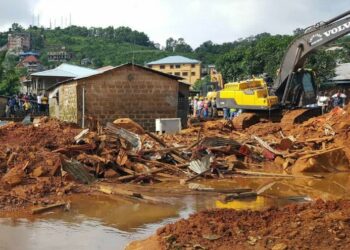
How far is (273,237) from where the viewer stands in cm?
623

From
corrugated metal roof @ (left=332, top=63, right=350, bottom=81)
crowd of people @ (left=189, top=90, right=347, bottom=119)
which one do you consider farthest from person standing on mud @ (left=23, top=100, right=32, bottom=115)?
corrugated metal roof @ (left=332, top=63, right=350, bottom=81)

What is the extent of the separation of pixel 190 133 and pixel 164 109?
4.76m

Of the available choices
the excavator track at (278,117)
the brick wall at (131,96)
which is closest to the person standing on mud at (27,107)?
the brick wall at (131,96)

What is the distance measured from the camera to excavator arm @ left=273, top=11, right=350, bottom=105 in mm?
22234

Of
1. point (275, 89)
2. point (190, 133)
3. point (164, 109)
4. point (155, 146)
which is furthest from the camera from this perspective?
point (164, 109)

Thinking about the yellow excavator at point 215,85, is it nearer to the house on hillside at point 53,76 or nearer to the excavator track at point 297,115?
the house on hillside at point 53,76

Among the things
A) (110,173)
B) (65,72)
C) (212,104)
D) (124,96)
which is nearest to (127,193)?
(110,173)

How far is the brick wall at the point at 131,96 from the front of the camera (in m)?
25.7

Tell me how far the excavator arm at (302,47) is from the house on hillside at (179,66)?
7431 centimetres

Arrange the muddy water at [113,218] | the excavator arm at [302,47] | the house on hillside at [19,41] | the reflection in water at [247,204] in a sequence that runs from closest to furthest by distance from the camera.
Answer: the muddy water at [113,218] < the reflection in water at [247,204] < the excavator arm at [302,47] < the house on hillside at [19,41]

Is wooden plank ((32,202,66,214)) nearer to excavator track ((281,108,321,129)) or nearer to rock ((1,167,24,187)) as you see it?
rock ((1,167,24,187))

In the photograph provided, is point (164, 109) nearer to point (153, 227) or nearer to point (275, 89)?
point (275, 89)

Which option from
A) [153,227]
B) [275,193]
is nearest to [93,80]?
[275,193]

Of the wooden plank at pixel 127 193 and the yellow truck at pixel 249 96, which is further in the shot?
the yellow truck at pixel 249 96
